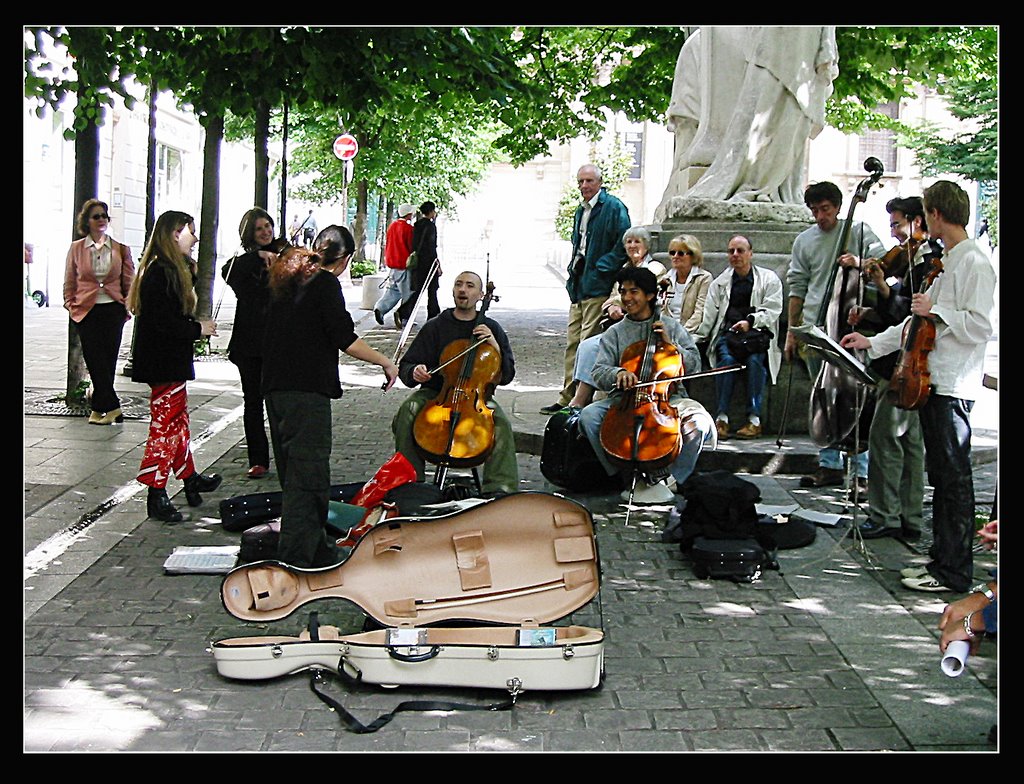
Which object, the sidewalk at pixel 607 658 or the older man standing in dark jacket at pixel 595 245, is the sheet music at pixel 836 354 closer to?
the sidewalk at pixel 607 658

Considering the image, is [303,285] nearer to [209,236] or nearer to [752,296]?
[752,296]

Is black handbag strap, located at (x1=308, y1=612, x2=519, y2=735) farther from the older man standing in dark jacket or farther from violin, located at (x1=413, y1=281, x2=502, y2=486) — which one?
the older man standing in dark jacket

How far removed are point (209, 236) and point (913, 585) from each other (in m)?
11.2

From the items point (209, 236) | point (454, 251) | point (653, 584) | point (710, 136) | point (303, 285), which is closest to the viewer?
point (303, 285)

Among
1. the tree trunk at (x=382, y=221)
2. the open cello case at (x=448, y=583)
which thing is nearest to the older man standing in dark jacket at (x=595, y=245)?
the open cello case at (x=448, y=583)

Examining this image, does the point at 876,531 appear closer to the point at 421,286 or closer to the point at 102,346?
the point at 102,346

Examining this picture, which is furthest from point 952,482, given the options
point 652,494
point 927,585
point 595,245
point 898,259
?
point 595,245

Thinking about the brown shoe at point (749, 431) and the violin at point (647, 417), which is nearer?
the violin at point (647, 417)

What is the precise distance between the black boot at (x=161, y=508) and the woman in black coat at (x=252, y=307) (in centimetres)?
106

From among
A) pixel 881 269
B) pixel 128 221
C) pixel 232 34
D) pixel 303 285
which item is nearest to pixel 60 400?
pixel 232 34

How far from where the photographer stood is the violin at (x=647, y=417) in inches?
286

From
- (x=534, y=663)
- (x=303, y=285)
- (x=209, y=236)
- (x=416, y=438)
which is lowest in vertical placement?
(x=534, y=663)

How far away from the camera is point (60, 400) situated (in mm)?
11383

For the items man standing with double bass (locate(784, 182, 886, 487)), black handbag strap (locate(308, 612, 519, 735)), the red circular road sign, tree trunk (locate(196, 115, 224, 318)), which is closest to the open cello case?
black handbag strap (locate(308, 612, 519, 735))
